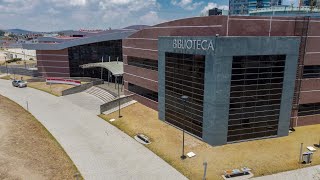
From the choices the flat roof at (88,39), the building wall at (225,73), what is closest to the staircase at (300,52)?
the building wall at (225,73)

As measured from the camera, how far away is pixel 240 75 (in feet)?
104

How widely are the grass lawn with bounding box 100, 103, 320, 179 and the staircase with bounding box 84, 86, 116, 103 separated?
14.5 m

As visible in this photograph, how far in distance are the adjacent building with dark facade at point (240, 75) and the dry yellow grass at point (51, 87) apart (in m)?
33.4

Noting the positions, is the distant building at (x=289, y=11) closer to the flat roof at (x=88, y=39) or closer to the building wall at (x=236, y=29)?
the building wall at (x=236, y=29)

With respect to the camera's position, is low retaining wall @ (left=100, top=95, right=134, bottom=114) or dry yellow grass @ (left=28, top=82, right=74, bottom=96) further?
dry yellow grass @ (left=28, top=82, right=74, bottom=96)

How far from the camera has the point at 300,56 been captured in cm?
3562

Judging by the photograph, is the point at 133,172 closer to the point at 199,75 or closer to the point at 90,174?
the point at 90,174

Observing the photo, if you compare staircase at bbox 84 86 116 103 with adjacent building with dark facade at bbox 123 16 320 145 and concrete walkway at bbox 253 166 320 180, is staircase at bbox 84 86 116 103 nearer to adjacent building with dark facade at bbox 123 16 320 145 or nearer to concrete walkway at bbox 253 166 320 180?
adjacent building with dark facade at bbox 123 16 320 145

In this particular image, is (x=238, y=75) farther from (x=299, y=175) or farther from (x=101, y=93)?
(x=101, y=93)

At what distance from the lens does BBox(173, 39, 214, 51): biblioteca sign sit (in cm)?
3067

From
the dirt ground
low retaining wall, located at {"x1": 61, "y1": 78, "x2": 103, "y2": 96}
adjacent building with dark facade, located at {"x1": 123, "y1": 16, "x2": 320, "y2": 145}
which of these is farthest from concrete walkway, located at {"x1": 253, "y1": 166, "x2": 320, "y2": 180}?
low retaining wall, located at {"x1": 61, "y1": 78, "x2": 103, "y2": 96}

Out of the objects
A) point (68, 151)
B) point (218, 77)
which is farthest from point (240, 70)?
point (68, 151)

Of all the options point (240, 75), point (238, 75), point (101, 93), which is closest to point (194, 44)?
point (238, 75)

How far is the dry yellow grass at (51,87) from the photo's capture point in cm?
6281
